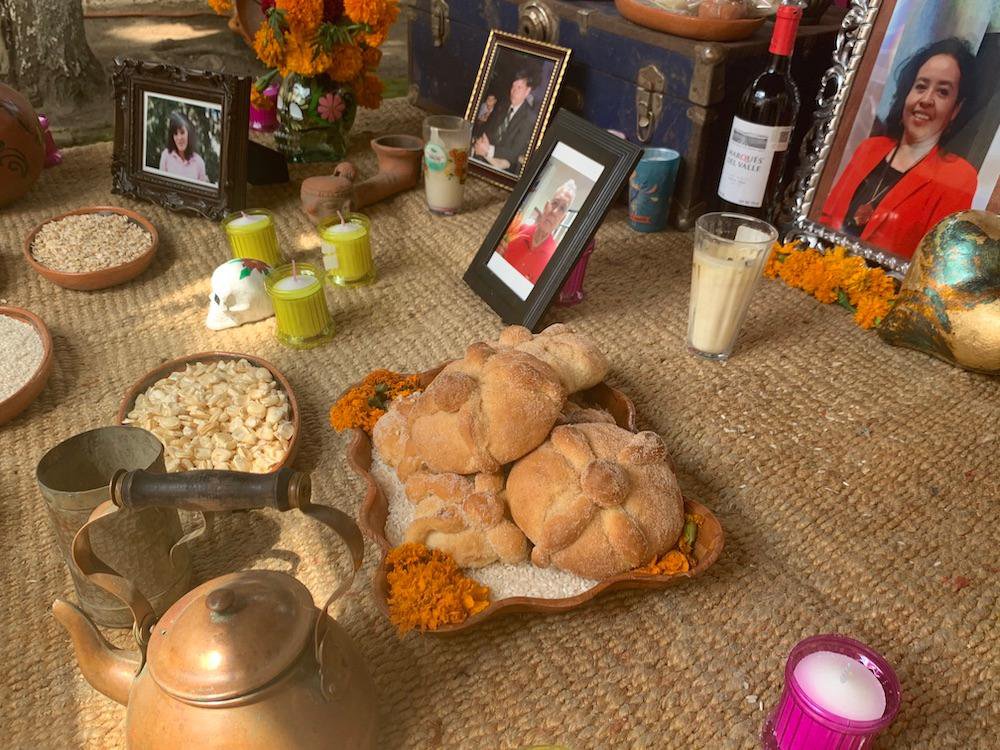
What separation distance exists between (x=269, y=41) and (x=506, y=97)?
0.50 meters

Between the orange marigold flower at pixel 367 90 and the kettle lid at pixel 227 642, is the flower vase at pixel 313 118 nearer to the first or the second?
the orange marigold flower at pixel 367 90

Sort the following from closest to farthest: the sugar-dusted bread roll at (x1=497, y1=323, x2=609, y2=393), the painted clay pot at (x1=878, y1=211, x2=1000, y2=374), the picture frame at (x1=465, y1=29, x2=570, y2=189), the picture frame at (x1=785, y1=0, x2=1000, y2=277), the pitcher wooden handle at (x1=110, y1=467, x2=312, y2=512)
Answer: the pitcher wooden handle at (x1=110, y1=467, x2=312, y2=512), the sugar-dusted bread roll at (x1=497, y1=323, x2=609, y2=393), the painted clay pot at (x1=878, y1=211, x2=1000, y2=374), the picture frame at (x1=785, y1=0, x2=1000, y2=277), the picture frame at (x1=465, y1=29, x2=570, y2=189)

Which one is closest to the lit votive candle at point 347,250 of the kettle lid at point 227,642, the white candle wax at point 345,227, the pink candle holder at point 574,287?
the white candle wax at point 345,227

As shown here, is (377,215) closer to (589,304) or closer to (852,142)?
(589,304)

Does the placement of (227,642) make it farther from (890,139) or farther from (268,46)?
(268,46)

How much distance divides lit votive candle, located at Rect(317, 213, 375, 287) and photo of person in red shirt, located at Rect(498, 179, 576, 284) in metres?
0.26

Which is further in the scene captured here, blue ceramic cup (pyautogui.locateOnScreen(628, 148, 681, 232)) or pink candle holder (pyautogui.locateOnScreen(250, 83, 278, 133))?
pink candle holder (pyautogui.locateOnScreen(250, 83, 278, 133))

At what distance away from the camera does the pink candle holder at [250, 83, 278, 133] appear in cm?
176

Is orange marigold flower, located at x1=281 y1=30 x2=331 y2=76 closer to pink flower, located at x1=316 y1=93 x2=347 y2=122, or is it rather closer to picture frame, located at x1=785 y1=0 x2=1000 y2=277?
pink flower, located at x1=316 y1=93 x2=347 y2=122

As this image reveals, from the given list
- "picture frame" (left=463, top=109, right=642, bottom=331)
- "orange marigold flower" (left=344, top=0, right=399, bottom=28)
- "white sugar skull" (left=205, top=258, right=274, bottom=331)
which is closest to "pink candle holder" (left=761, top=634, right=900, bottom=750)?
"picture frame" (left=463, top=109, right=642, bottom=331)

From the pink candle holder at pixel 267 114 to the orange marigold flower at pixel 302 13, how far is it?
31 cm

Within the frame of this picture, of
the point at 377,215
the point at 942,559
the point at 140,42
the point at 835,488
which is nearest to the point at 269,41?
the point at 377,215

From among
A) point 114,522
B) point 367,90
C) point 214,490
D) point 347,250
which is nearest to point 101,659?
point 114,522

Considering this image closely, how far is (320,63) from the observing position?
151 cm
